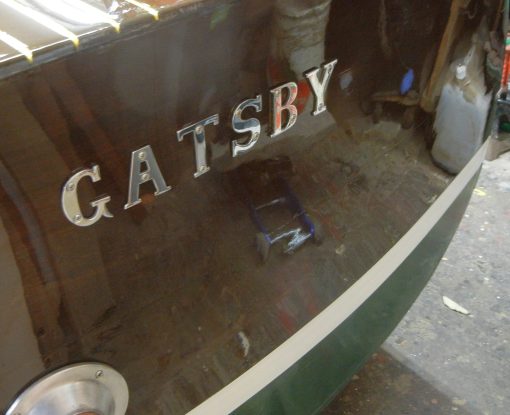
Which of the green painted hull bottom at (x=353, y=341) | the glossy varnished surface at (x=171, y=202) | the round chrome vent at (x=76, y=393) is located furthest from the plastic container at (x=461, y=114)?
the round chrome vent at (x=76, y=393)

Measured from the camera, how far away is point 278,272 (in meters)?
1.05

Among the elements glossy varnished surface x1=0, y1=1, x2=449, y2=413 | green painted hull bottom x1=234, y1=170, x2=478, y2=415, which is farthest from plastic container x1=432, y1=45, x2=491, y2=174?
glossy varnished surface x1=0, y1=1, x2=449, y2=413

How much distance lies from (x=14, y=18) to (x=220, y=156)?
0.31 meters

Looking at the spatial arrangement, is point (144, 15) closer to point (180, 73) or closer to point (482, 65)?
point (180, 73)

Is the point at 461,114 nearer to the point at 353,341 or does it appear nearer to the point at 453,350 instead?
the point at 353,341

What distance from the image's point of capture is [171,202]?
80 centimetres

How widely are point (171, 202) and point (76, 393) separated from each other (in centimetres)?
28

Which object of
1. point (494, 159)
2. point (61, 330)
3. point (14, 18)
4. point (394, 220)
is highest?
point (14, 18)

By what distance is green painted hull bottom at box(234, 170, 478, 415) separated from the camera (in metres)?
1.19

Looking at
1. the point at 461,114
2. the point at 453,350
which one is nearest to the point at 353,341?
the point at 461,114

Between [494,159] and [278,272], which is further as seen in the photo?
[494,159]

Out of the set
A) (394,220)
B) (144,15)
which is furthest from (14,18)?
(394,220)

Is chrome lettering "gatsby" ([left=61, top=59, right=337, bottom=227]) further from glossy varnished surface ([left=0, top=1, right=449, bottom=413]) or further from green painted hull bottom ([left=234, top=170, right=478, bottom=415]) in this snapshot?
green painted hull bottom ([left=234, top=170, right=478, bottom=415])

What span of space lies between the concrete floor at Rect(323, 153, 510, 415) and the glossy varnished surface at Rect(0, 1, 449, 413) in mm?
1039
